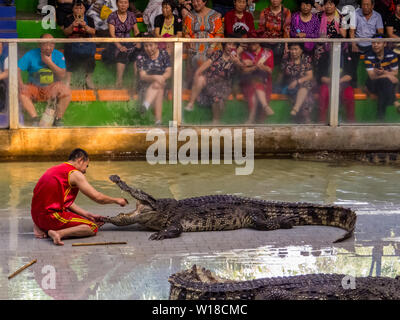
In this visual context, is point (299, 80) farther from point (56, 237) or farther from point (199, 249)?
point (56, 237)

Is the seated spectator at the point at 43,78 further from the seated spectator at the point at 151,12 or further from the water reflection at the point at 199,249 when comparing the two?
the seated spectator at the point at 151,12

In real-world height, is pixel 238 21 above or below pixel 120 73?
above

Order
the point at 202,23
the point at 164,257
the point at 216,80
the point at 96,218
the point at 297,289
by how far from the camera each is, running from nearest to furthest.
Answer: the point at 297,289
the point at 164,257
the point at 96,218
the point at 216,80
the point at 202,23

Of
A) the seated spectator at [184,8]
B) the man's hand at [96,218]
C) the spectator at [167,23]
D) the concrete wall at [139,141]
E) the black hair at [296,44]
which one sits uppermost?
the seated spectator at [184,8]

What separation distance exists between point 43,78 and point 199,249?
523 centimetres

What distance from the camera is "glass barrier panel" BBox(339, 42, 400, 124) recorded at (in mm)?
11484

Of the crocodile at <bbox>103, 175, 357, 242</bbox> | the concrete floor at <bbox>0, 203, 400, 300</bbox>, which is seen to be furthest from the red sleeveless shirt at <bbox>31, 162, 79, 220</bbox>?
the crocodile at <bbox>103, 175, 357, 242</bbox>

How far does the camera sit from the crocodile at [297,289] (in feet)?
15.5

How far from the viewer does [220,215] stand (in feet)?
23.5

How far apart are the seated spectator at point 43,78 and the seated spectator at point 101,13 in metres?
1.15

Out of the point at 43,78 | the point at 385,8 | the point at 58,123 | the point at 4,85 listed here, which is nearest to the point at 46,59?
the point at 43,78

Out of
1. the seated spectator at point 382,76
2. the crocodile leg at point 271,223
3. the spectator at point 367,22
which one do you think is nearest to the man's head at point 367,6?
the spectator at point 367,22
